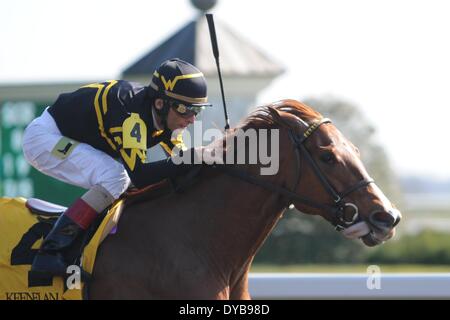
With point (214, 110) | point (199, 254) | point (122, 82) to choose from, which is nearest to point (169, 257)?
point (199, 254)

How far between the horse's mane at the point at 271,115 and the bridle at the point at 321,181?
0.07 metres

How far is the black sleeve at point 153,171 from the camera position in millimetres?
4672

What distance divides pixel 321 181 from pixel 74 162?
4.30ft

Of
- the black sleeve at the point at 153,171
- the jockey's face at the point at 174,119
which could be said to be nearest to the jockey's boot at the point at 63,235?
the black sleeve at the point at 153,171

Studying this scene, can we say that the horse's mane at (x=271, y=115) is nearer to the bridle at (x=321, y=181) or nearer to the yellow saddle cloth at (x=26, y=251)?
the bridle at (x=321, y=181)

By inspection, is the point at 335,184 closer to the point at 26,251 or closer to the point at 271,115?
the point at 271,115

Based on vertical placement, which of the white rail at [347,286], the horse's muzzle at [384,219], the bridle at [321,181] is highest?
the bridle at [321,181]

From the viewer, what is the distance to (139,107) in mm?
4891

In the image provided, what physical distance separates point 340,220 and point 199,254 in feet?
2.35

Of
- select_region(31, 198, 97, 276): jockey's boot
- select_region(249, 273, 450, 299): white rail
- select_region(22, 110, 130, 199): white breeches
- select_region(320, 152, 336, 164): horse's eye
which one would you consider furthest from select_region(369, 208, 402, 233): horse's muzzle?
select_region(249, 273, 450, 299): white rail

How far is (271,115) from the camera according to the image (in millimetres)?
4855

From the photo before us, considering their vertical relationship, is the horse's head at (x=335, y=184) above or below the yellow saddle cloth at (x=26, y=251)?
above

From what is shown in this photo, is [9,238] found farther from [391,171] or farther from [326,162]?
[391,171]

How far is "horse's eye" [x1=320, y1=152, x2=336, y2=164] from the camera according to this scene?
467 centimetres
